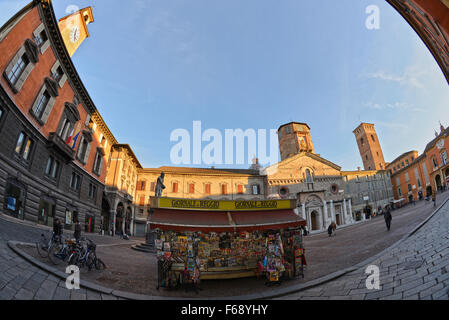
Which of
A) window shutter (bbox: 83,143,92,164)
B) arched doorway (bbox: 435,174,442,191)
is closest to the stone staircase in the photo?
window shutter (bbox: 83,143,92,164)

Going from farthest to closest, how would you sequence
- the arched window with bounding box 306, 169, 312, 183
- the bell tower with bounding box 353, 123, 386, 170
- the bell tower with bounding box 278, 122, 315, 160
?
1. the bell tower with bounding box 353, 123, 386, 170
2. the bell tower with bounding box 278, 122, 315, 160
3. the arched window with bounding box 306, 169, 312, 183

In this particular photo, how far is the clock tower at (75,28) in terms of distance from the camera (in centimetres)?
2166

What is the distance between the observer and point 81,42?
81.4 feet

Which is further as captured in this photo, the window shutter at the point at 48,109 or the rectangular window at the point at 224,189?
the rectangular window at the point at 224,189

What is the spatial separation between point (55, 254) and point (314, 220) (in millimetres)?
34360

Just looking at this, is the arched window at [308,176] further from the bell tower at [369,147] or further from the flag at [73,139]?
the flag at [73,139]

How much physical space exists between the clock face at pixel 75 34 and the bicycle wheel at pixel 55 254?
979 inches

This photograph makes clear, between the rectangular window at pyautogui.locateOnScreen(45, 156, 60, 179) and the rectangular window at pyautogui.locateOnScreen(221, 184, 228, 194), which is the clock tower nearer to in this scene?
the rectangular window at pyautogui.locateOnScreen(45, 156, 60, 179)

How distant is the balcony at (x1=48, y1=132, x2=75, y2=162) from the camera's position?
1515 centimetres

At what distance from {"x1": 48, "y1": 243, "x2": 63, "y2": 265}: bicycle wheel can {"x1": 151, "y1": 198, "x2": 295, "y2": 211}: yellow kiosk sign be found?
12.9 feet

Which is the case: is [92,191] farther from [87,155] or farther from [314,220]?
[314,220]

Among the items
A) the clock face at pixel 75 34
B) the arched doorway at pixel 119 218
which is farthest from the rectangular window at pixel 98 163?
the clock face at pixel 75 34

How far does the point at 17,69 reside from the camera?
12453 millimetres

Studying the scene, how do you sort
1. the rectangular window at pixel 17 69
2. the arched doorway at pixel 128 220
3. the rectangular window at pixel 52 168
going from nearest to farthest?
1. the rectangular window at pixel 17 69
2. the rectangular window at pixel 52 168
3. the arched doorway at pixel 128 220
